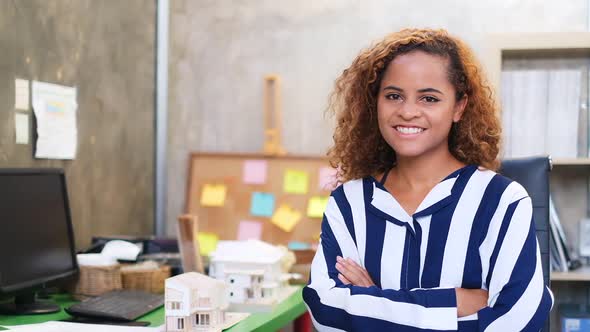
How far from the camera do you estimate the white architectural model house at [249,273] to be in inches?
88.4

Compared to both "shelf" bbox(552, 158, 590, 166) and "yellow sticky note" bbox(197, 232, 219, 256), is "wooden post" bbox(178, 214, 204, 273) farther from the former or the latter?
"shelf" bbox(552, 158, 590, 166)

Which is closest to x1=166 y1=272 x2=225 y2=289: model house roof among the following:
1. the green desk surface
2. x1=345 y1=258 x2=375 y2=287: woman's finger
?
the green desk surface

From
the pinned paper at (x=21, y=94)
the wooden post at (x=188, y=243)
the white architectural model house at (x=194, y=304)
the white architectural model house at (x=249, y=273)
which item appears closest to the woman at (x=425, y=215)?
the white architectural model house at (x=194, y=304)

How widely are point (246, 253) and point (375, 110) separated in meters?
0.70

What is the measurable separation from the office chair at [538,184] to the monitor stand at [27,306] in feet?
4.33

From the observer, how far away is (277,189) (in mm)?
3268

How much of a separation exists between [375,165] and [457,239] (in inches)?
13.0

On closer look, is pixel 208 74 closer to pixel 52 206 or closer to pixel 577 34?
pixel 52 206

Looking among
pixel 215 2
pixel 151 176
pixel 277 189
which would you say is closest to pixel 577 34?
pixel 277 189

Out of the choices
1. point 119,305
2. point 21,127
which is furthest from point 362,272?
point 21,127

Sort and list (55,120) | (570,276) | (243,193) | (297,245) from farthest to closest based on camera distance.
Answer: (243,193)
(297,245)
(570,276)
(55,120)

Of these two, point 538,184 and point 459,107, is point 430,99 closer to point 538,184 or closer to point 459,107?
A: point 459,107

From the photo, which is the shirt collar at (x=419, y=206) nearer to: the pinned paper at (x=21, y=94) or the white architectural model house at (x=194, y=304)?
the white architectural model house at (x=194, y=304)

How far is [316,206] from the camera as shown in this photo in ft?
10.6
